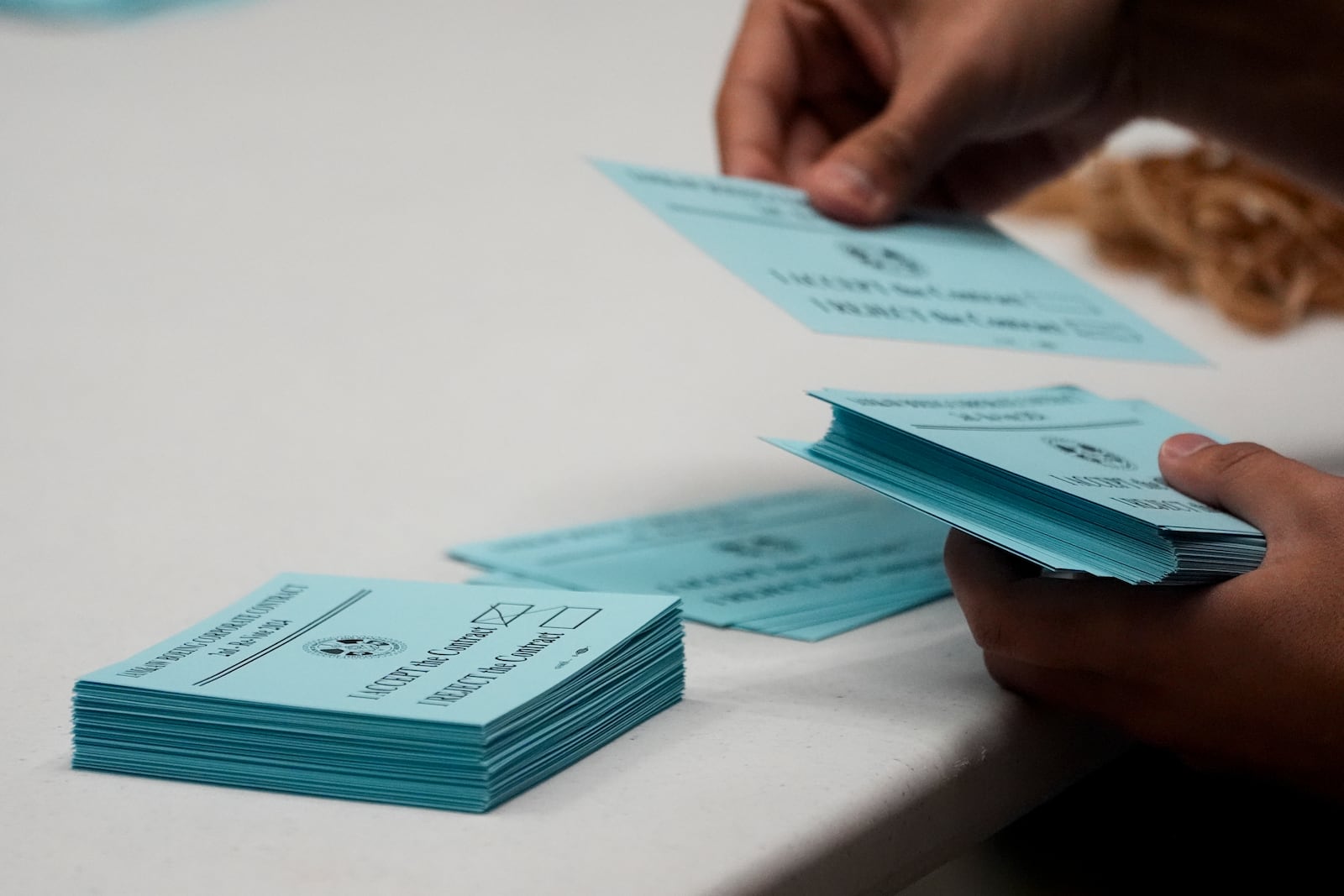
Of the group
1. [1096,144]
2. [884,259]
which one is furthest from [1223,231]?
[884,259]

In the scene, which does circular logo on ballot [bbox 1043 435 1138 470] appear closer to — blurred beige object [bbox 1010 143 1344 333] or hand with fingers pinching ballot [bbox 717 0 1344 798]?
hand with fingers pinching ballot [bbox 717 0 1344 798]

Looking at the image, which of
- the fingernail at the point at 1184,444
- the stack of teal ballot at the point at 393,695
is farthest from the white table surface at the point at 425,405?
the fingernail at the point at 1184,444

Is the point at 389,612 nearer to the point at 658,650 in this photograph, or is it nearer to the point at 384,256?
the point at 658,650

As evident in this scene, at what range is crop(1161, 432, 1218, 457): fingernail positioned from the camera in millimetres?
577

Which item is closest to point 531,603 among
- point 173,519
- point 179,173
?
point 173,519

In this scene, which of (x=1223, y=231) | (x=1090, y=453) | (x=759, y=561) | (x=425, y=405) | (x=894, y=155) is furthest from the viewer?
(x=1223, y=231)

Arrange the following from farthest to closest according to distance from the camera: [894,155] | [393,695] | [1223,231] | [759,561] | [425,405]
Answer: [1223,231], [425,405], [894,155], [759,561], [393,695]

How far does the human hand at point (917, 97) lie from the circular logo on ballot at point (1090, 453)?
0.79 feet

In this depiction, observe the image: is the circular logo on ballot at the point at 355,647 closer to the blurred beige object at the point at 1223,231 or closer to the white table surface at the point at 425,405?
the white table surface at the point at 425,405

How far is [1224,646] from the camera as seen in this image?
1.62 ft

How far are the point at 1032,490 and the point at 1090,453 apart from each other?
0.09 metres

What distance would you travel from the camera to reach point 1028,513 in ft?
1.65

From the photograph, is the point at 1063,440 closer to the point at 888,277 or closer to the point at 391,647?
the point at 888,277

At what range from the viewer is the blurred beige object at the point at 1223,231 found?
1204 mm
